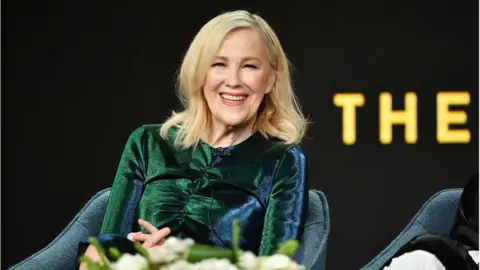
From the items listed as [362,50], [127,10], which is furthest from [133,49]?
[362,50]

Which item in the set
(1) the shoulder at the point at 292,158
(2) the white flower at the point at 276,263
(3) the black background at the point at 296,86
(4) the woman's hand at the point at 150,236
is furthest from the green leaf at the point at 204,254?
(3) the black background at the point at 296,86

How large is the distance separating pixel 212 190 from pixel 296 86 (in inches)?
82.8

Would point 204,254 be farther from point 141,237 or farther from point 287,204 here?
point 287,204

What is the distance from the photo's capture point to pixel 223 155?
10.8ft

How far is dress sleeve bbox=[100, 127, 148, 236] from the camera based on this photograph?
10.7ft

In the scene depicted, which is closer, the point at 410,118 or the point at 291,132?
the point at 291,132

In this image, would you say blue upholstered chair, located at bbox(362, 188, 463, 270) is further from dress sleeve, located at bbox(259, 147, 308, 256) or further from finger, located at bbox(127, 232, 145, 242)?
finger, located at bbox(127, 232, 145, 242)

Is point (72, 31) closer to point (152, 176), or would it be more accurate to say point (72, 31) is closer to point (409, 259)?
point (152, 176)

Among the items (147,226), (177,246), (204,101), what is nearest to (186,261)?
(177,246)

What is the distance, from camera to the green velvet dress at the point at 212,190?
3180mm

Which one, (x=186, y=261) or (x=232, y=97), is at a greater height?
(x=232, y=97)

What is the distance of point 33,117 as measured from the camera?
5543mm

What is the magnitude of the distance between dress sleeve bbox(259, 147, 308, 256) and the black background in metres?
2.08

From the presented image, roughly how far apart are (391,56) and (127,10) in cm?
138
